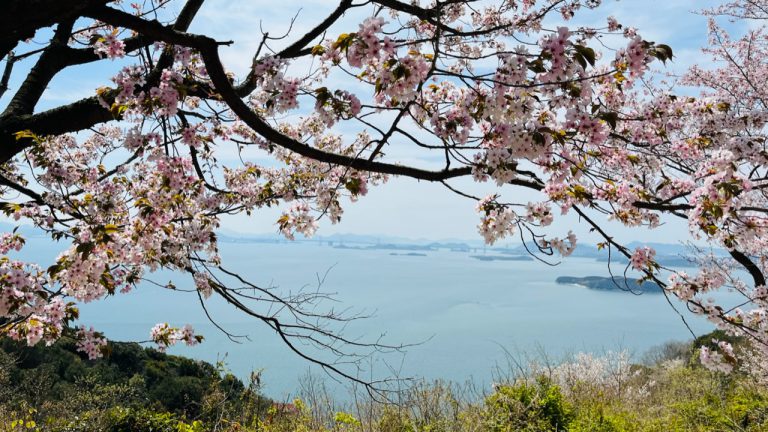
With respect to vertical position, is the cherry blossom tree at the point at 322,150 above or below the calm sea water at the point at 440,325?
above

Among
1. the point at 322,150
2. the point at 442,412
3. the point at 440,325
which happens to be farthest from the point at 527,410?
the point at 440,325

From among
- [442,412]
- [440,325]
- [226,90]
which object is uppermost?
[226,90]

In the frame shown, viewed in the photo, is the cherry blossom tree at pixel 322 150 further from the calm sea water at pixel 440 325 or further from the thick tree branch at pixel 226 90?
the calm sea water at pixel 440 325

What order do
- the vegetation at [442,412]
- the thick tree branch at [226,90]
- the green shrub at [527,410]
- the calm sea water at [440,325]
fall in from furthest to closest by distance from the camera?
the calm sea water at [440,325], the vegetation at [442,412], the green shrub at [527,410], the thick tree branch at [226,90]

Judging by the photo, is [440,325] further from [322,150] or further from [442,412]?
[322,150]

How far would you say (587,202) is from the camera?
2.37 m

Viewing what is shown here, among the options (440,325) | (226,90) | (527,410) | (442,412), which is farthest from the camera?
(440,325)

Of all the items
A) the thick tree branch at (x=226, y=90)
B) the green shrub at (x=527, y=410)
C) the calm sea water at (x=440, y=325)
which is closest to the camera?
the thick tree branch at (x=226, y=90)

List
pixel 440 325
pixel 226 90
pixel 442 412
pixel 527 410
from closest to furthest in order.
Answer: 1. pixel 226 90
2. pixel 527 410
3. pixel 442 412
4. pixel 440 325

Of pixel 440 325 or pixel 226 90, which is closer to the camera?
pixel 226 90

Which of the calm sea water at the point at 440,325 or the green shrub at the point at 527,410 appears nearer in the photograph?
the green shrub at the point at 527,410

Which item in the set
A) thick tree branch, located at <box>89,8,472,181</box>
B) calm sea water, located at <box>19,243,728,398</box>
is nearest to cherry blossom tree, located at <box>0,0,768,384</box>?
thick tree branch, located at <box>89,8,472,181</box>

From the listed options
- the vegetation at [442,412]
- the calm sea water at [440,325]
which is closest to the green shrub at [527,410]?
the vegetation at [442,412]

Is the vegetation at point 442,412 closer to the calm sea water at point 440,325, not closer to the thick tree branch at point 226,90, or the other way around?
the thick tree branch at point 226,90
